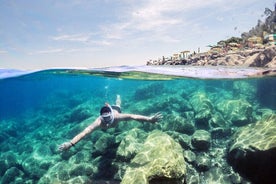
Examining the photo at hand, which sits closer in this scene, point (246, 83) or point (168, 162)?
point (168, 162)

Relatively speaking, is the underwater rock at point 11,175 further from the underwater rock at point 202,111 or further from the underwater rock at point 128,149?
the underwater rock at point 202,111

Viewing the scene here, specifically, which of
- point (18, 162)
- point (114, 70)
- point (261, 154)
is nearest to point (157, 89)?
point (114, 70)

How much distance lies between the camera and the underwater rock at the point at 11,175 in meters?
11.6

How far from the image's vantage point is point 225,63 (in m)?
15.2

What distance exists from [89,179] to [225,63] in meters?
11.2

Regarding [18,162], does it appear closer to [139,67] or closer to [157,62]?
[139,67]

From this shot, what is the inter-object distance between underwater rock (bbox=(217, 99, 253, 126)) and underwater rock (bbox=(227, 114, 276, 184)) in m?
3.77

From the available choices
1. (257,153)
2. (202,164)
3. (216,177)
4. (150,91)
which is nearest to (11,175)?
(202,164)

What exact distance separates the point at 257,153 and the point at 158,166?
3.62 metres

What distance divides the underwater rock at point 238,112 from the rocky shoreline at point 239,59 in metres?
2.56

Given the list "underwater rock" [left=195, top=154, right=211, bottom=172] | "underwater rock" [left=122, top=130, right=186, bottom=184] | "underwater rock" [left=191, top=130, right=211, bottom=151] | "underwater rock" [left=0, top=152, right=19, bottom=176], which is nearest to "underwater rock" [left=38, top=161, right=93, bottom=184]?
"underwater rock" [left=122, top=130, right=186, bottom=184]

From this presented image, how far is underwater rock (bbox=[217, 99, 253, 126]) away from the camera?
13.5 metres

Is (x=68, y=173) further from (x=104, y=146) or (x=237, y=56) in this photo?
(x=237, y=56)

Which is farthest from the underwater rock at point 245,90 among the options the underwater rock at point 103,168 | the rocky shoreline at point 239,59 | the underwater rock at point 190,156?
the underwater rock at point 103,168
